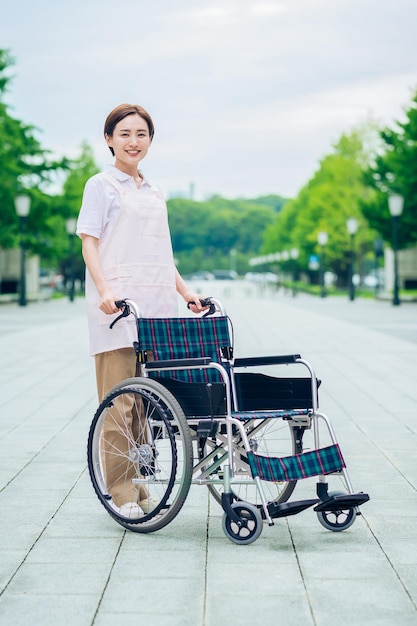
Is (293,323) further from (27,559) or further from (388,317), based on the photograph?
(27,559)

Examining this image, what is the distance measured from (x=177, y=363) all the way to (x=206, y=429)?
32 cm

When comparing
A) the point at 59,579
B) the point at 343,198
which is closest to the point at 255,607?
the point at 59,579

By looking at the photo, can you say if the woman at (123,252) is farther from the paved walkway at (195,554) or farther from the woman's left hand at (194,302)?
the paved walkway at (195,554)

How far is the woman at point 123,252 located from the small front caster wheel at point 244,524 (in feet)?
1.77

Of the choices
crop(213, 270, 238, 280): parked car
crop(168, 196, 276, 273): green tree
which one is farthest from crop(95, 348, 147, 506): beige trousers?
crop(168, 196, 276, 273): green tree

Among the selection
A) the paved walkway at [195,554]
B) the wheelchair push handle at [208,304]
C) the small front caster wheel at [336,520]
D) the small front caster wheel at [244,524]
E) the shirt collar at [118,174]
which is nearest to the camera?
the paved walkway at [195,554]

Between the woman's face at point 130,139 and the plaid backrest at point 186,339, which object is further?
the woman's face at point 130,139

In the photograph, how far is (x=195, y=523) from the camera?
5.06m

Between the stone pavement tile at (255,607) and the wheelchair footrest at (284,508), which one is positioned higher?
the wheelchair footrest at (284,508)

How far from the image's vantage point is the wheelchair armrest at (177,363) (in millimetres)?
4680

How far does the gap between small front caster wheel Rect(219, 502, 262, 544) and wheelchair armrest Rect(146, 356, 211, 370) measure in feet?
2.02

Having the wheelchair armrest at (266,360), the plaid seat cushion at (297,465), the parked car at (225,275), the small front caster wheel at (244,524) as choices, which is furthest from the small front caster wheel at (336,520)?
the parked car at (225,275)

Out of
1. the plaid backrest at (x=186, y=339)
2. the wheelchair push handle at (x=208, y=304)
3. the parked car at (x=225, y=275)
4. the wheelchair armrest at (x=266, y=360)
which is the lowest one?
the parked car at (x=225, y=275)

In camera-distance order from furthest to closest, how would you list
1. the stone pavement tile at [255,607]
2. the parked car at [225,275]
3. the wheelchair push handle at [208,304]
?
the parked car at [225,275] → the wheelchair push handle at [208,304] → the stone pavement tile at [255,607]
